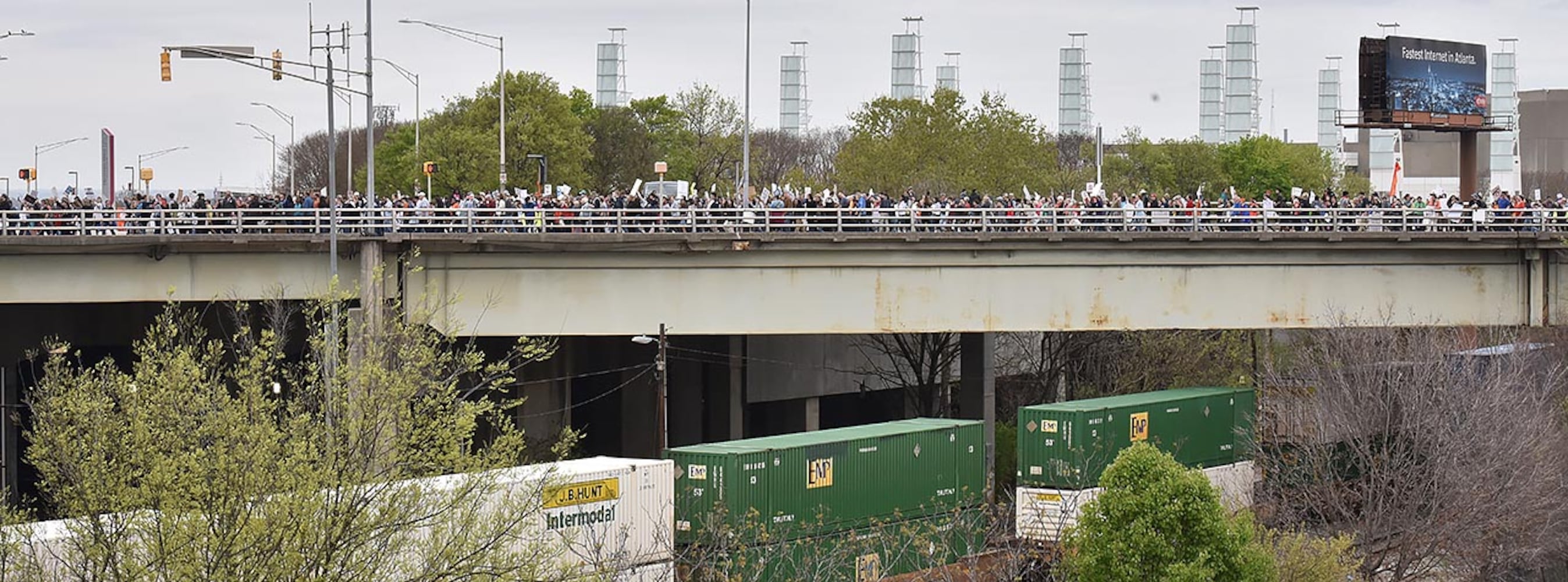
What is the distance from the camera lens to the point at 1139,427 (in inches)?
1620

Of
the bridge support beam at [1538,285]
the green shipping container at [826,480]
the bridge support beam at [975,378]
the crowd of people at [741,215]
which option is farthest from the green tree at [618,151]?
the green shipping container at [826,480]

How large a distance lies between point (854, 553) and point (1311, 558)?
8.29 metres

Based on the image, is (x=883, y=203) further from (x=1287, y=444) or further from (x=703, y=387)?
(x=703, y=387)

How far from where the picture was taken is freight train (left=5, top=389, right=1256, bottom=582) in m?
29.9

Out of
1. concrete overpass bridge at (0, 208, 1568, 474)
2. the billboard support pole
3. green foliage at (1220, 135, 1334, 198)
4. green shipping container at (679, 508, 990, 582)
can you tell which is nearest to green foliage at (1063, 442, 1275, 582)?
green shipping container at (679, 508, 990, 582)

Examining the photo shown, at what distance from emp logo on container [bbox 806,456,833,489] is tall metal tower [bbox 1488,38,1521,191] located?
5213 centimetres

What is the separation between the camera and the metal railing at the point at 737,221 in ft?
130

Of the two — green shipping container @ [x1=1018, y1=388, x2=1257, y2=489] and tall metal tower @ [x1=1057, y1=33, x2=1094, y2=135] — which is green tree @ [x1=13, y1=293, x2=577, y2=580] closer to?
green shipping container @ [x1=1018, y1=388, x2=1257, y2=489]

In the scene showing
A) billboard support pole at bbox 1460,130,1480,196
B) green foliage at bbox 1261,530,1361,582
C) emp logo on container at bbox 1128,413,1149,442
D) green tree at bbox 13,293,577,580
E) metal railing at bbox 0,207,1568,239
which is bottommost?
green foliage at bbox 1261,530,1361,582

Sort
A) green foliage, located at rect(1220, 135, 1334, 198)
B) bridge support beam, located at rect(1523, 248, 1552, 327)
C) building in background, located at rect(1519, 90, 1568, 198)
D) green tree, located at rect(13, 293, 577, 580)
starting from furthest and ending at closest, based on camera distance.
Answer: building in background, located at rect(1519, 90, 1568, 198) → green foliage, located at rect(1220, 135, 1334, 198) → bridge support beam, located at rect(1523, 248, 1552, 327) → green tree, located at rect(13, 293, 577, 580)

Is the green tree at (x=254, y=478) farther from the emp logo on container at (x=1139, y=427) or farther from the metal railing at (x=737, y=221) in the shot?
the emp logo on container at (x=1139, y=427)

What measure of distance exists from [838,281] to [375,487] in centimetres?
2167

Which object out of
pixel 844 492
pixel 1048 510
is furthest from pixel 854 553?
pixel 1048 510

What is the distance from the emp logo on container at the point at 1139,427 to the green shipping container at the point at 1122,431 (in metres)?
0.01
